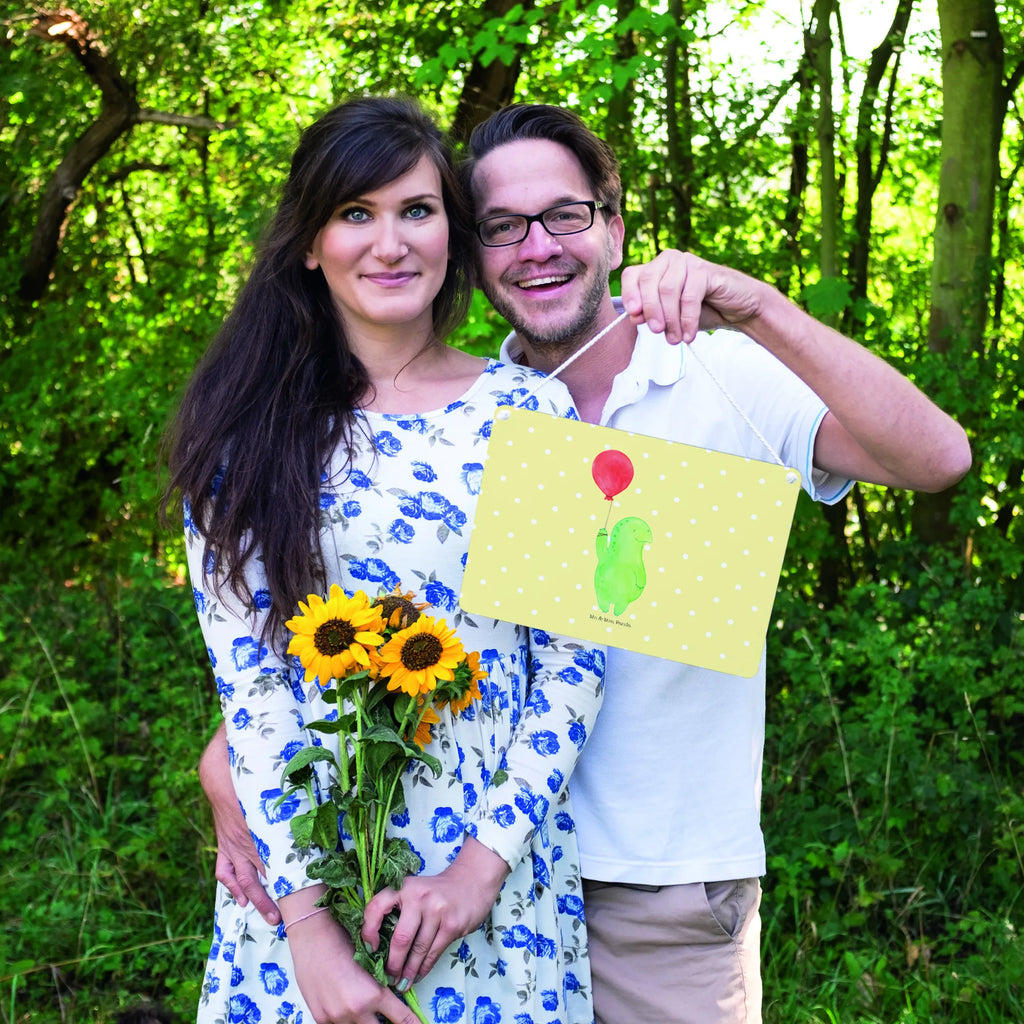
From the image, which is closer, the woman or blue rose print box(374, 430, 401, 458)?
the woman

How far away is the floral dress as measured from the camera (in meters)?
1.67

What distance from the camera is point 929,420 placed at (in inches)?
64.6

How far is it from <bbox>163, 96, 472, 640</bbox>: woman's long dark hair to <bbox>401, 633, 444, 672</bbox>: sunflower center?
A: 292 millimetres

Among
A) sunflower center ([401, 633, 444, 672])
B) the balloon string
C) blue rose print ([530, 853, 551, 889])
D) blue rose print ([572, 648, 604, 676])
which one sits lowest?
blue rose print ([530, 853, 551, 889])

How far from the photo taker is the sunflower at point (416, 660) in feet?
4.91

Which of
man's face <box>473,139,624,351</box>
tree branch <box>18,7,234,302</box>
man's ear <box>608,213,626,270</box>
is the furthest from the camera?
tree branch <box>18,7,234,302</box>

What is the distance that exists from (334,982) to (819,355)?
114 centimetres

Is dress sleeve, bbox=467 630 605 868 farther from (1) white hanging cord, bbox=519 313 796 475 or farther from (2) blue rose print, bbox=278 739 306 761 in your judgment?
(1) white hanging cord, bbox=519 313 796 475

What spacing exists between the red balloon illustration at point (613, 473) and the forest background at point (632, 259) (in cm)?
190

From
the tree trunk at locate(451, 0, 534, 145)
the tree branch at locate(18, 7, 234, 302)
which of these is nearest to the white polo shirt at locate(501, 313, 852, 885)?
the tree trunk at locate(451, 0, 534, 145)

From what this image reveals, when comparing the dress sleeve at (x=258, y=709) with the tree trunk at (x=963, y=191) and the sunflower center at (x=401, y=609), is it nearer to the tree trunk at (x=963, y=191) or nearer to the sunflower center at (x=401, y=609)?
the sunflower center at (x=401, y=609)

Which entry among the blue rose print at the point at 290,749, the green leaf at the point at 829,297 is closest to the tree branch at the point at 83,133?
the green leaf at the point at 829,297

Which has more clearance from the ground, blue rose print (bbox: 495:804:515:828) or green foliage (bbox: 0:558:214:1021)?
blue rose print (bbox: 495:804:515:828)

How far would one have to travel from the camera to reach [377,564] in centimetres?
178
